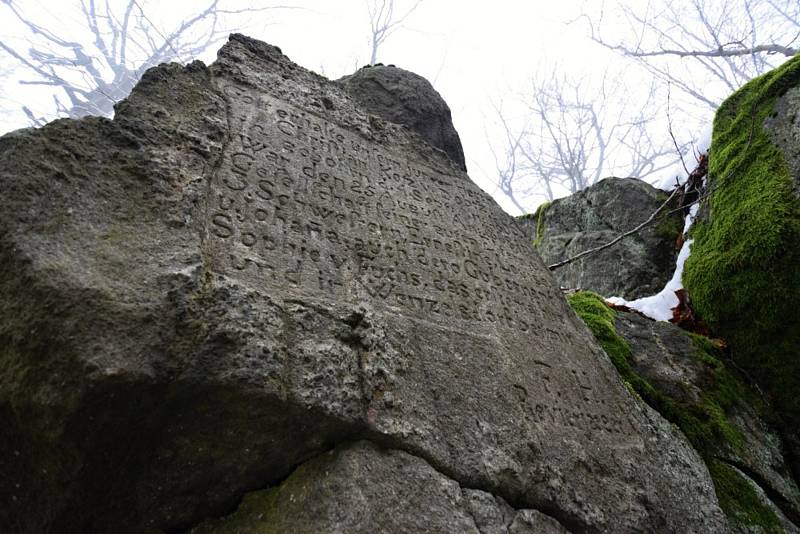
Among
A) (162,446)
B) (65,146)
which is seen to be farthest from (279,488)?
(65,146)

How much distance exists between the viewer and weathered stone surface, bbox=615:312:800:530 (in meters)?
2.50

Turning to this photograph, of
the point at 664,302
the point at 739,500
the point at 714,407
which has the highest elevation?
the point at 664,302

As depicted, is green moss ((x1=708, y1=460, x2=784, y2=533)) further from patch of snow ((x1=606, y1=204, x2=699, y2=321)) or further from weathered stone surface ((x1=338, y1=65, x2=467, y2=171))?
weathered stone surface ((x1=338, y1=65, x2=467, y2=171))

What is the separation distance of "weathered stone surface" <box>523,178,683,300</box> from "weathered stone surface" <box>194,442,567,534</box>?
3850 mm

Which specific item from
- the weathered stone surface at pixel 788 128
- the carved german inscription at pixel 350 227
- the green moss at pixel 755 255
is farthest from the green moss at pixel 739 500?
the weathered stone surface at pixel 788 128

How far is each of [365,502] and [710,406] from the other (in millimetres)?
2308

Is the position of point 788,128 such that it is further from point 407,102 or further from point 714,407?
point 407,102

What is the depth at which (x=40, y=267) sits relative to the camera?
1.20m

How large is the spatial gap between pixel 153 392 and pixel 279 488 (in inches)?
15.9

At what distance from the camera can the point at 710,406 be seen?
2.78 m

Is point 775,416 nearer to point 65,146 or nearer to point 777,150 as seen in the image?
point 777,150

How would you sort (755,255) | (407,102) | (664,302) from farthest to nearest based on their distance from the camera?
(664,302) < (407,102) < (755,255)

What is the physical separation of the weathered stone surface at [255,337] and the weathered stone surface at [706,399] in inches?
19.4

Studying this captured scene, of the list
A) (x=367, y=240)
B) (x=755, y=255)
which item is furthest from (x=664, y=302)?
(x=367, y=240)
